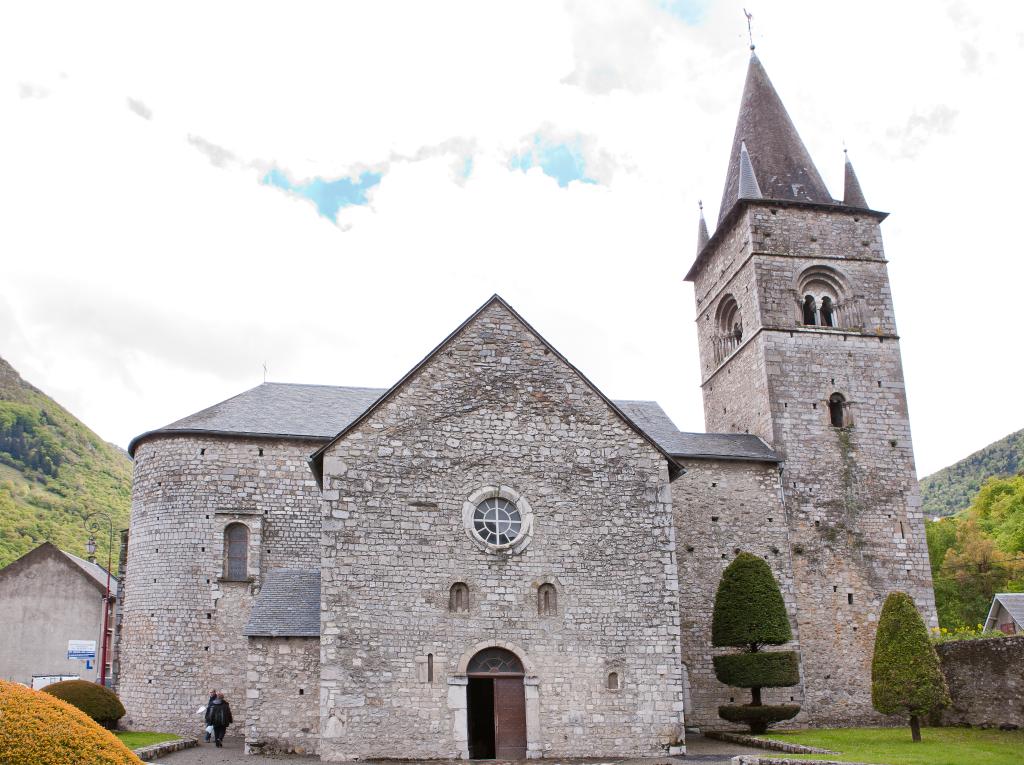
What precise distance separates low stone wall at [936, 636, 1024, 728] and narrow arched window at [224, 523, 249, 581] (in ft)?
60.5

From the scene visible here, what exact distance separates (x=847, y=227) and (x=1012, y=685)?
16.3 metres

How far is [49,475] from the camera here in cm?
7794

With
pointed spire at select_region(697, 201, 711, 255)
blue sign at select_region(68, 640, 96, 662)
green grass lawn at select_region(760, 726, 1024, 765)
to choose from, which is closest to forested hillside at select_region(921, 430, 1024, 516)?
pointed spire at select_region(697, 201, 711, 255)

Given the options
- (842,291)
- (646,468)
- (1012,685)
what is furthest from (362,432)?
(842,291)

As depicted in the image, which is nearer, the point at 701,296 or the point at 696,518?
the point at 696,518

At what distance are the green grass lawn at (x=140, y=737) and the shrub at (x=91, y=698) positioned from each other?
633 millimetres

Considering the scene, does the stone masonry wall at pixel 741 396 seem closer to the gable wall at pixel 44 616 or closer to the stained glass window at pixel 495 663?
the stained glass window at pixel 495 663

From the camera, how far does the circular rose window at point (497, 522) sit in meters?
19.5

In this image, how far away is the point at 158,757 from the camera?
18.0 metres

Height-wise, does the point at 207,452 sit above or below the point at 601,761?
above

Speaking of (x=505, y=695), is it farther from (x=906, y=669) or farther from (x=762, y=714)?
(x=906, y=669)

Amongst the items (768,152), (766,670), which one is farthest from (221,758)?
(768,152)

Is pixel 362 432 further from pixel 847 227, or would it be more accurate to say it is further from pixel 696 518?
pixel 847 227

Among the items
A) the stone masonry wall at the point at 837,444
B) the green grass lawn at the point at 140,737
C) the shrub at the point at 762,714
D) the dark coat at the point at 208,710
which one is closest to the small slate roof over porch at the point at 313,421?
the stone masonry wall at the point at 837,444
